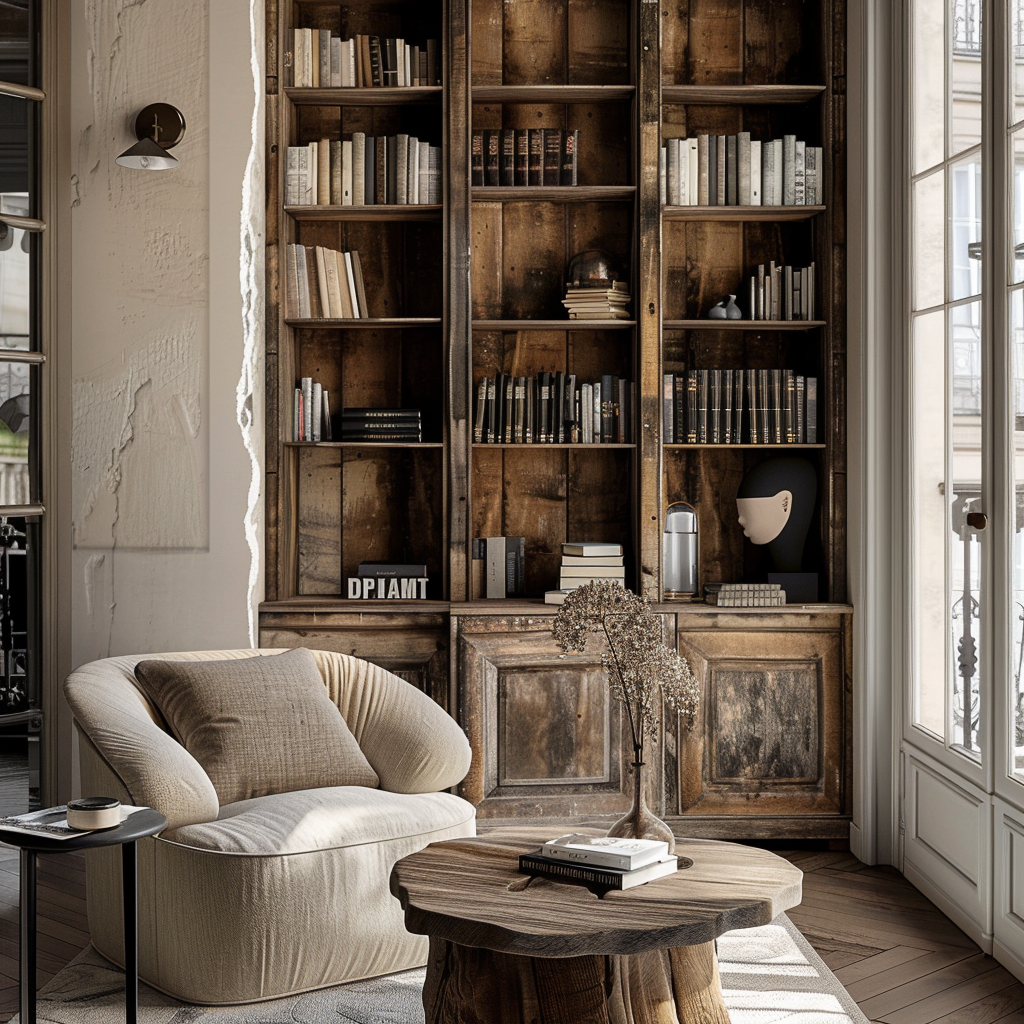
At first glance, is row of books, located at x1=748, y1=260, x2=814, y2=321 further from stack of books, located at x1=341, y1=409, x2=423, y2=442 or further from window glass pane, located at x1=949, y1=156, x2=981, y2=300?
stack of books, located at x1=341, y1=409, x2=423, y2=442

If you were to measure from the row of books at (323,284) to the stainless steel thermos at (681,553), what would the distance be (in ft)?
4.51

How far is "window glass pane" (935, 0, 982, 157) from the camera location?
10.1 feet

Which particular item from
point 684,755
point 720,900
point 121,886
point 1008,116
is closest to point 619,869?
point 720,900

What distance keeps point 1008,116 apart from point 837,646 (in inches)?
69.7

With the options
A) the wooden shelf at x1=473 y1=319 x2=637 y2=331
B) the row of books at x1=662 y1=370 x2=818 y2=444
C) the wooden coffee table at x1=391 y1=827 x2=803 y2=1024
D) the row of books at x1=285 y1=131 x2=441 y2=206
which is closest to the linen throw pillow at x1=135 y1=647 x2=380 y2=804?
the wooden coffee table at x1=391 y1=827 x2=803 y2=1024

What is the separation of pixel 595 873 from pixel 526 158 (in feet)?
8.97

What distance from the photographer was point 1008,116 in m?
2.87

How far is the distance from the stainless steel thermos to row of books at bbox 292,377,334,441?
1309mm

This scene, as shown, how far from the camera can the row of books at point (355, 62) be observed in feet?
12.8

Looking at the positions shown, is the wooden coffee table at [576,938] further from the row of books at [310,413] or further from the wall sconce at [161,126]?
the wall sconce at [161,126]

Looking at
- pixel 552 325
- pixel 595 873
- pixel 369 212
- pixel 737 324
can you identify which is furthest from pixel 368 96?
pixel 595 873

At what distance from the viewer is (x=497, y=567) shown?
13.1 ft

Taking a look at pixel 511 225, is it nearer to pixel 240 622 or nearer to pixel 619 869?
pixel 240 622

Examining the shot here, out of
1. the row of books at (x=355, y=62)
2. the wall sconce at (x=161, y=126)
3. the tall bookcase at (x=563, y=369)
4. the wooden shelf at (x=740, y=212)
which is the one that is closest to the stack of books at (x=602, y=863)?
the tall bookcase at (x=563, y=369)
